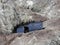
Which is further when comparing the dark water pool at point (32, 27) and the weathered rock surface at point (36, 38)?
the dark water pool at point (32, 27)

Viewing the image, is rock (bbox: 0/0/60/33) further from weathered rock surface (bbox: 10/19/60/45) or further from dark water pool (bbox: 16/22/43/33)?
weathered rock surface (bbox: 10/19/60/45)

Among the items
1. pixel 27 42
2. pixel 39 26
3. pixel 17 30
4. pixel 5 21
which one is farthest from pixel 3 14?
pixel 27 42

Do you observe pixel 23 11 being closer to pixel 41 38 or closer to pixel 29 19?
pixel 29 19


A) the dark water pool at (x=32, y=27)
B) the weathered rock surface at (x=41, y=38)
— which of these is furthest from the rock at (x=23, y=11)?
the weathered rock surface at (x=41, y=38)

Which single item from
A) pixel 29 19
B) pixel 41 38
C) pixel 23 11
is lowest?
pixel 41 38

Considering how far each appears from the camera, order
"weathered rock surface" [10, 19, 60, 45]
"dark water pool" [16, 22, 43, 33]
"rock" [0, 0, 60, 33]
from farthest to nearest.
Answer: "rock" [0, 0, 60, 33] → "dark water pool" [16, 22, 43, 33] → "weathered rock surface" [10, 19, 60, 45]

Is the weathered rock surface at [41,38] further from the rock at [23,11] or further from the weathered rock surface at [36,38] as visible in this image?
the rock at [23,11]

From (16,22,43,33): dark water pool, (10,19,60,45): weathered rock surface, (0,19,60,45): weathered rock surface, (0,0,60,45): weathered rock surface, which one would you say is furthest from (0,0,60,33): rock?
(10,19,60,45): weathered rock surface

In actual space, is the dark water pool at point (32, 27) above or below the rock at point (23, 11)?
below

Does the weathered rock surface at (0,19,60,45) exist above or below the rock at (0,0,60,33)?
below

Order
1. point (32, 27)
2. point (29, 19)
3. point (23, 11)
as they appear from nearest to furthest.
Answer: point (32, 27), point (29, 19), point (23, 11)

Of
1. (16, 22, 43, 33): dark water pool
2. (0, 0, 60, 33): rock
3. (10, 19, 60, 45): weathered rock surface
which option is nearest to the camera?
(10, 19, 60, 45): weathered rock surface

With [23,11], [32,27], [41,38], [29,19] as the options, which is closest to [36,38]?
[41,38]
